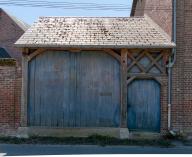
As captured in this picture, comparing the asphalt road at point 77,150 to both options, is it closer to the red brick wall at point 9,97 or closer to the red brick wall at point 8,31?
the red brick wall at point 9,97

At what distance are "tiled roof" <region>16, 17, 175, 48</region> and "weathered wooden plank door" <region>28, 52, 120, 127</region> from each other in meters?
0.55

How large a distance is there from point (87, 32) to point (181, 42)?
340 centimetres

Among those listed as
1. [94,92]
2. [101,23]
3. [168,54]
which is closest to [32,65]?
[94,92]

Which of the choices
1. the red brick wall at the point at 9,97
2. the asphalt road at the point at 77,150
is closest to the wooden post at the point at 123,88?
the asphalt road at the point at 77,150

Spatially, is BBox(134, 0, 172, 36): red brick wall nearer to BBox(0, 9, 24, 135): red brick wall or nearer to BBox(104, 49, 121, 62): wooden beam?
BBox(104, 49, 121, 62): wooden beam

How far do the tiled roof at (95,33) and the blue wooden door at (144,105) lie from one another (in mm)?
1416

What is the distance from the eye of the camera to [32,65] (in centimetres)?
1370

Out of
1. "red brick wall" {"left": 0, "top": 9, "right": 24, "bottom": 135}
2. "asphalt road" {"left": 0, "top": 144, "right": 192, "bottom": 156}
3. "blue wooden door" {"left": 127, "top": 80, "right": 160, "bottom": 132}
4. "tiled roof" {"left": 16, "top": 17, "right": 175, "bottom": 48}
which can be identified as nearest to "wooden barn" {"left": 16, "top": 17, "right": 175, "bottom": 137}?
"blue wooden door" {"left": 127, "top": 80, "right": 160, "bottom": 132}

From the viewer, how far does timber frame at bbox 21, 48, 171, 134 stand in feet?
44.4

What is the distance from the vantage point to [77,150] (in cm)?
1153

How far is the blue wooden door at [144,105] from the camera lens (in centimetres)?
1371

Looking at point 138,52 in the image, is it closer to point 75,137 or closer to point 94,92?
point 94,92

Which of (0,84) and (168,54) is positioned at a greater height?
(168,54)

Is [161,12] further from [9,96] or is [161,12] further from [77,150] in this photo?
[77,150]
